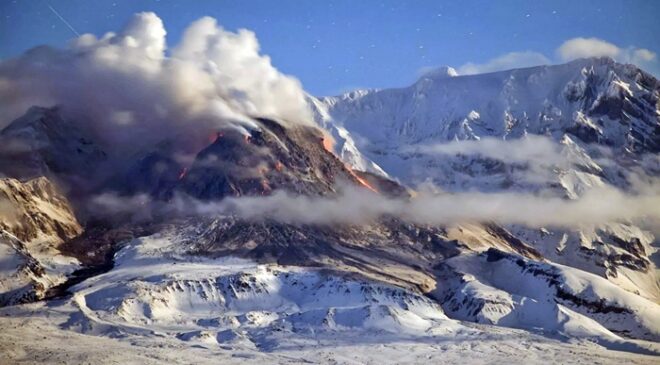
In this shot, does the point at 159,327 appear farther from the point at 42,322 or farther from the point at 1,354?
the point at 1,354

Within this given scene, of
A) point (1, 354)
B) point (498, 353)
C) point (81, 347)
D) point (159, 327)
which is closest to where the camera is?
point (1, 354)

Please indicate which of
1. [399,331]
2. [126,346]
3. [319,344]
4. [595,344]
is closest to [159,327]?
[126,346]

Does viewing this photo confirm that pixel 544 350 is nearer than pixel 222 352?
No

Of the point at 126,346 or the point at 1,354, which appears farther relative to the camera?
the point at 126,346

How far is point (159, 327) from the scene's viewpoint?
618 feet

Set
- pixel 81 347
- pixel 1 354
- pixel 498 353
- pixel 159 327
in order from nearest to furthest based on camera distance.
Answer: pixel 1 354 < pixel 81 347 < pixel 498 353 < pixel 159 327

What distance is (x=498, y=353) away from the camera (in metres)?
176

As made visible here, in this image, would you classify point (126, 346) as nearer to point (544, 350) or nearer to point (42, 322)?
point (42, 322)

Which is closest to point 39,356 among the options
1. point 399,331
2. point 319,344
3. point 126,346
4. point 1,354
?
point 1,354

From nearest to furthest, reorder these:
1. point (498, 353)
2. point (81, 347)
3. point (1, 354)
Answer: point (1, 354) < point (81, 347) < point (498, 353)

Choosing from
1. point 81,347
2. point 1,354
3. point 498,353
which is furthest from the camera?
point 498,353

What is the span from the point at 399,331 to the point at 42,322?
268ft

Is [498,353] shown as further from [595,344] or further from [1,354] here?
[1,354]

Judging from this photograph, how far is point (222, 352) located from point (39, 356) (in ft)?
122
